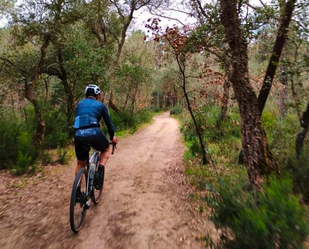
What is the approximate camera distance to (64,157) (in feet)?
24.4

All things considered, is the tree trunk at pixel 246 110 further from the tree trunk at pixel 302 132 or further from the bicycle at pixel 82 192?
the bicycle at pixel 82 192

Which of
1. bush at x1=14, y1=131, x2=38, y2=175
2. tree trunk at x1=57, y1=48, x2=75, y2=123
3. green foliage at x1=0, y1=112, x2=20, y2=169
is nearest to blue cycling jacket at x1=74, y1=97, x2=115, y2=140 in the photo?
bush at x1=14, y1=131, x2=38, y2=175

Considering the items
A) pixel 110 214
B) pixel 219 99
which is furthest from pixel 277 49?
pixel 110 214

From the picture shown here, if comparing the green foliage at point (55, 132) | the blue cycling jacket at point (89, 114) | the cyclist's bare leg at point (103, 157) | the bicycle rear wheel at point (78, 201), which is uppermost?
the blue cycling jacket at point (89, 114)

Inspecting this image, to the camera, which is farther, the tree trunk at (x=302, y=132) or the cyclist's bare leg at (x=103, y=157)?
the tree trunk at (x=302, y=132)

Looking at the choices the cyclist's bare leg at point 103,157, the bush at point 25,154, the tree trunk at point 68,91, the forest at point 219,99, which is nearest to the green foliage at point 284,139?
the forest at point 219,99

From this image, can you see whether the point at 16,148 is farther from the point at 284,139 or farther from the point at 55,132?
the point at 284,139

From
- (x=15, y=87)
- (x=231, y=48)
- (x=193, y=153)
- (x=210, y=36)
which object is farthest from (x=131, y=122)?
(x=231, y=48)

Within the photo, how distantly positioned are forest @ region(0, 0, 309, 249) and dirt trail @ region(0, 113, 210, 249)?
0.47 metres

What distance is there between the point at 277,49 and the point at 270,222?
4811mm

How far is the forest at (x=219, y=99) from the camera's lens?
263 cm

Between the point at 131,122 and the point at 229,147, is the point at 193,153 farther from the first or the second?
the point at 131,122

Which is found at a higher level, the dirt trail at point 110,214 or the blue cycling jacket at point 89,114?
the blue cycling jacket at point 89,114

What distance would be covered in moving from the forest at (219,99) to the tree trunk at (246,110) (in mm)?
17
